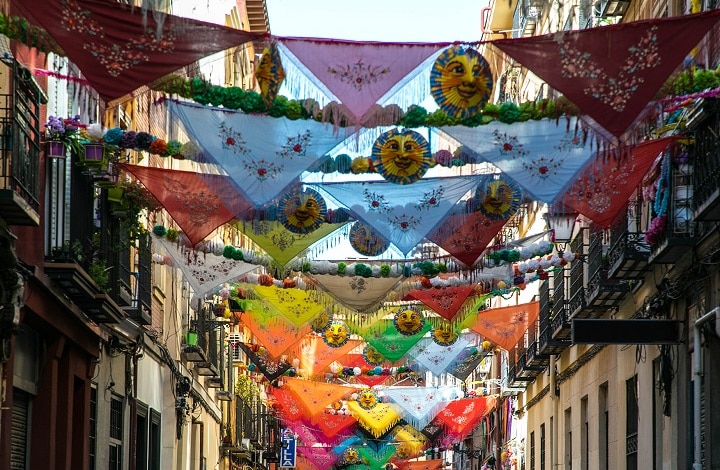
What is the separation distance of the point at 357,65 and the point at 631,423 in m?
11.3

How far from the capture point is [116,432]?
22578 mm

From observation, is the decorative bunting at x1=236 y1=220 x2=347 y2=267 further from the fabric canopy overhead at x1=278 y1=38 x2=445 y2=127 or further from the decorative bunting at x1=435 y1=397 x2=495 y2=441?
the decorative bunting at x1=435 y1=397 x2=495 y2=441

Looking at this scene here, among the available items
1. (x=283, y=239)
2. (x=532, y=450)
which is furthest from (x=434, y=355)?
(x=283, y=239)

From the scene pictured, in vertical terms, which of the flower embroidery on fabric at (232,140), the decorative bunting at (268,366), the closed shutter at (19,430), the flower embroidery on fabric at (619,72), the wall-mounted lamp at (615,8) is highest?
the wall-mounted lamp at (615,8)

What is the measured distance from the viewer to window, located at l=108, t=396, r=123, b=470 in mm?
22250

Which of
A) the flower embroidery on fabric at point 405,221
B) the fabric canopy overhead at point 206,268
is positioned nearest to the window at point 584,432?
the fabric canopy overhead at point 206,268

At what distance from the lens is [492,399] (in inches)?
1759

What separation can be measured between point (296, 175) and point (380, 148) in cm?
103

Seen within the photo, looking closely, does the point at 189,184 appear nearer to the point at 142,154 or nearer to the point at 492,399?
the point at 142,154

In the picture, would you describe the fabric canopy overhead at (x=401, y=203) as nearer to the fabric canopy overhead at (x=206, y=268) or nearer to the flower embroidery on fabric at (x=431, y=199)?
the flower embroidery on fabric at (x=431, y=199)

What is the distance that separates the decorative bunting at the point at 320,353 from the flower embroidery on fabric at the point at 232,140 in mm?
20482

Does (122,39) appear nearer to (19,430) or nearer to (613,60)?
(613,60)

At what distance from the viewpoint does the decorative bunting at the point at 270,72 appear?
1259 centimetres

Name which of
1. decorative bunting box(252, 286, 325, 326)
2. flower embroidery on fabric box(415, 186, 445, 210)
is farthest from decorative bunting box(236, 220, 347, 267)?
decorative bunting box(252, 286, 325, 326)
